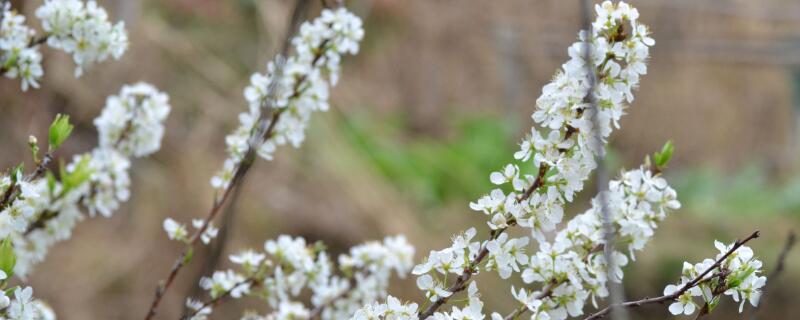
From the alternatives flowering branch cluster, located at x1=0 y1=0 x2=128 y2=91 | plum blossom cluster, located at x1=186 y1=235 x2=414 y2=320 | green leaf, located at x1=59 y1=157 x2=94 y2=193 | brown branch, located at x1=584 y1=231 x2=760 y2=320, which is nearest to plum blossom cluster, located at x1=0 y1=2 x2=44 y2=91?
flowering branch cluster, located at x1=0 y1=0 x2=128 y2=91

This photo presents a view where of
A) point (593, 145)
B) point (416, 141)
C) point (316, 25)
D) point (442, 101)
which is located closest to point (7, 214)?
point (316, 25)

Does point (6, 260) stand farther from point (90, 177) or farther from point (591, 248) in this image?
point (591, 248)

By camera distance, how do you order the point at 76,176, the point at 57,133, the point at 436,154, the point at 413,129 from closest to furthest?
the point at 57,133
the point at 76,176
the point at 436,154
the point at 413,129

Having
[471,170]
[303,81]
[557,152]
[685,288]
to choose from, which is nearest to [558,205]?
[557,152]

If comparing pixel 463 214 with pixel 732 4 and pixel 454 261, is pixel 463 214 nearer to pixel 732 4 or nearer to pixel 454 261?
pixel 732 4

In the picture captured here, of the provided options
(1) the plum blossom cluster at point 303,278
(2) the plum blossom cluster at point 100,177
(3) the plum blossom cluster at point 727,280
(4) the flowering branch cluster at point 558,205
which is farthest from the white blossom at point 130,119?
(3) the plum blossom cluster at point 727,280

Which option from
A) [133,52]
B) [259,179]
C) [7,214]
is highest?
[133,52]

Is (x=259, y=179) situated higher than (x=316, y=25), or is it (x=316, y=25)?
(x=259, y=179)
